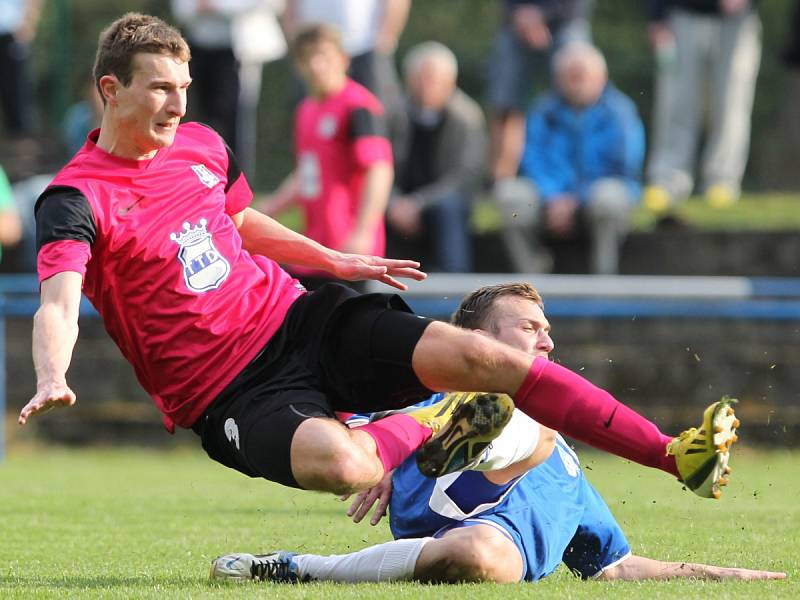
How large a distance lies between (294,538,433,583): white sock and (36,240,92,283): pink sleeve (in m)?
1.28

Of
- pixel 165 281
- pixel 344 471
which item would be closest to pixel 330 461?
pixel 344 471

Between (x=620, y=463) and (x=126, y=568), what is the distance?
5786 millimetres

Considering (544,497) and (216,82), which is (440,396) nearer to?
(544,497)

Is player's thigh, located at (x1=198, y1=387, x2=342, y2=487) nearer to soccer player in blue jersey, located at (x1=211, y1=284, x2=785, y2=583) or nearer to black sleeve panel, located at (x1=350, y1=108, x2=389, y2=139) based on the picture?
soccer player in blue jersey, located at (x1=211, y1=284, x2=785, y2=583)

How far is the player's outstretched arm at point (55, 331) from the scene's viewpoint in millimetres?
4816

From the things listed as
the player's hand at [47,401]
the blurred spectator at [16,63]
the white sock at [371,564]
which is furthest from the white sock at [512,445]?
the blurred spectator at [16,63]

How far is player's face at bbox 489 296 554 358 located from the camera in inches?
221

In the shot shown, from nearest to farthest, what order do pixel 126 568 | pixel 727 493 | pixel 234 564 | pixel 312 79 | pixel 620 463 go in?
pixel 234 564
pixel 126 568
pixel 727 493
pixel 312 79
pixel 620 463

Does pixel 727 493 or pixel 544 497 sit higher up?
pixel 544 497

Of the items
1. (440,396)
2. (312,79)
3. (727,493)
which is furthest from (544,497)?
(312,79)

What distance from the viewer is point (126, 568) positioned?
5879 millimetres

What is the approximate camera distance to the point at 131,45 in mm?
5582

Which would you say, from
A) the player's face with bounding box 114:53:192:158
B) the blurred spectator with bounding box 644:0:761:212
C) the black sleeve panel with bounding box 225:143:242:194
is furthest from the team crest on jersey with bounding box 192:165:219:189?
the blurred spectator with bounding box 644:0:761:212

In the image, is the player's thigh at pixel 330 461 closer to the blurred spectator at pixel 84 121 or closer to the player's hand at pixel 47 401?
the player's hand at pixel 47 401
